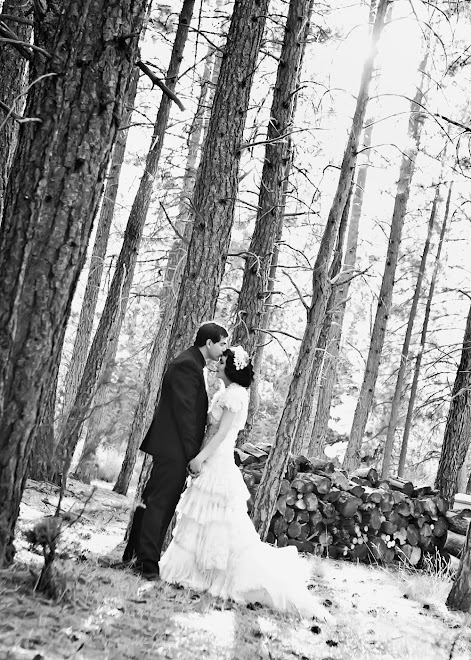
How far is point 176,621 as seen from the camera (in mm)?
4621

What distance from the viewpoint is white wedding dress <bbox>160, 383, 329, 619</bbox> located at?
18.5ft

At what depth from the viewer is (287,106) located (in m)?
9.20

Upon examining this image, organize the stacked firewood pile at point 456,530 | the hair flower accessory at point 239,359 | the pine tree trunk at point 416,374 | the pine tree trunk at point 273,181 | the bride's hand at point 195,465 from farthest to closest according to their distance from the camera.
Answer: the pine tree trunk at point 416,374 < the stacked firewood pile at point 456,530 < the pine tree trunk at point 273,181 < the hair flower accessory at point 239,359 < the bride's hand at point 195,465

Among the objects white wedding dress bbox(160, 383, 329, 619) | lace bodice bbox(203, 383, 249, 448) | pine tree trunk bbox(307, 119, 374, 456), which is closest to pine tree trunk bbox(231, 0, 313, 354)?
lace bodice bbox(203, 383, 249, 448)

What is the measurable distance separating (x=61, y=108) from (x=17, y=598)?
9.01ft

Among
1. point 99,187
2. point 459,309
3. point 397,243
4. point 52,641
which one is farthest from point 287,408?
point 459,309

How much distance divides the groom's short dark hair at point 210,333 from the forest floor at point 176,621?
1.49 metres

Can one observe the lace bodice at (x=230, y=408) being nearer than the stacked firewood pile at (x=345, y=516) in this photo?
Yes

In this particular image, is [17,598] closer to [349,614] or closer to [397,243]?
[349,614]

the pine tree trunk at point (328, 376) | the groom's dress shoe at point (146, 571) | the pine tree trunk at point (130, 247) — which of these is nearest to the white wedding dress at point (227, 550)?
the groom's dress shoe at point (146, 571)

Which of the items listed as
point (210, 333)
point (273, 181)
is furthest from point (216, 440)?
point (273, 181)

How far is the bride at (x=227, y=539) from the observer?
18.5 ft

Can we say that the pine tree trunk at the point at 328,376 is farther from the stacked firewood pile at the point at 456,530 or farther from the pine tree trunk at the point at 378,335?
the stacked firewood pile at the point at 456,530

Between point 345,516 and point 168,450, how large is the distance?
4.90 meters
